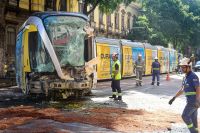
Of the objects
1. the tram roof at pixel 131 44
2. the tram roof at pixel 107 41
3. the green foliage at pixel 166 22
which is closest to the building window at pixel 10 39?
the tram roof at pixel 107 41

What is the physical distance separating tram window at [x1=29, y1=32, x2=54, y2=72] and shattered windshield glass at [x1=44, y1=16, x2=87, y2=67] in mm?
414

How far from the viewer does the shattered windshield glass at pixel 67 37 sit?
1625cm

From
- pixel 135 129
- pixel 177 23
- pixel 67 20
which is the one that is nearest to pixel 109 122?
pixel 135 129

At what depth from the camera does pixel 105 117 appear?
39.6 ft

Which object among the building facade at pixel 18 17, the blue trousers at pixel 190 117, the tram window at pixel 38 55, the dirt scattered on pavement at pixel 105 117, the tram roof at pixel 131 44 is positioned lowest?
the dirt scattered on pavement at pixel 105 117

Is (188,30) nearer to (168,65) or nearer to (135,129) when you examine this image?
(168,65)

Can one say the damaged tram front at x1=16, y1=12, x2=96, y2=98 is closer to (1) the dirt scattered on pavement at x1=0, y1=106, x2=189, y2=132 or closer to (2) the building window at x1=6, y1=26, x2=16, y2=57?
(1) the dirt scattered on pavement at x1=0, y1=106, x2=189, y2=132

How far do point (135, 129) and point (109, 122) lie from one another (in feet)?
3.06

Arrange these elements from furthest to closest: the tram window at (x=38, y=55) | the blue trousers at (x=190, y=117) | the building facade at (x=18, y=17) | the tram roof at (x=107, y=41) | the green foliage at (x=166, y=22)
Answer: the green foliage at (x=166, y=22), the tram roof at (x=107, y=41), the building facade at (x=18, y=17), the tram window at (x=38, y=55), the blue trousers at (x=190, y=117)

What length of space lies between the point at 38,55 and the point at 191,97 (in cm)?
842

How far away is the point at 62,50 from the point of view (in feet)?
53.9

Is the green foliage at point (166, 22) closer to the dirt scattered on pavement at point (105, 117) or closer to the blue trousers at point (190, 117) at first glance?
the dirt scattered on pavement at point (105, 117)

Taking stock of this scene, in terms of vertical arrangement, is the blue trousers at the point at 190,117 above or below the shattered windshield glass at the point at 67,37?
below

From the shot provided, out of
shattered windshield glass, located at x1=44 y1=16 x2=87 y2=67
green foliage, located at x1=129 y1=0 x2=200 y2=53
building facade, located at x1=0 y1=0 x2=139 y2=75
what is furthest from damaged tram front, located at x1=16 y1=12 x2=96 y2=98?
green foliage, located at x1=129 y1=0 x2=200 y2=53
